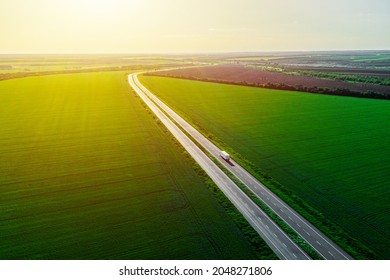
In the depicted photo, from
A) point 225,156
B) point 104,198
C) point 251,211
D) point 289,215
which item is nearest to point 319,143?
point 225,156

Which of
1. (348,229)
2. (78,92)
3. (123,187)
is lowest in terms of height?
(348,229)

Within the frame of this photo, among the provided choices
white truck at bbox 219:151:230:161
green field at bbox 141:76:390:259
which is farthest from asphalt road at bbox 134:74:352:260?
green field at bbox 141:76:390:259

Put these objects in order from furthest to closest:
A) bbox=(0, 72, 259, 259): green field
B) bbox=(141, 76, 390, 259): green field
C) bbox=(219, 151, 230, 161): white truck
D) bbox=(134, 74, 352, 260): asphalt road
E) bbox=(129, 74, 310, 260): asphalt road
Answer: bbox=(219, 151, 230, 161): white truck, bbox=(141, 76, 390, 259): green field, bbox=(134, 74, 352, 260): asphalt road, bbox=(129, 74, 310, 260): asphalt road, bbox=(0, 72, 259, 259): green field

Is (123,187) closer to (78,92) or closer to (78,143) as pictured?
(78,143)

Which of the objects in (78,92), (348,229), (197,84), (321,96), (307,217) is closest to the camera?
(348,229)

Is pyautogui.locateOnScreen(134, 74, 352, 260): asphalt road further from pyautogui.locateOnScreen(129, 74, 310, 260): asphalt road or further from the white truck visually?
pyautogui.locateOnScreen(129, 74, 310, 260): asphalt road

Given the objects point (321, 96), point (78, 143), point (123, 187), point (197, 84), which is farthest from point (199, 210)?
point (197, 84)
